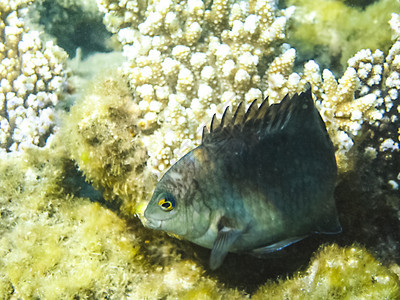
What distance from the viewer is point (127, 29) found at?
464 centimetres

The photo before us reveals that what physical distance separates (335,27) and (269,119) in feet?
9.38

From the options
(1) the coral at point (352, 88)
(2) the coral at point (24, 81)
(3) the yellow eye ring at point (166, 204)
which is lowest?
(2) the coral at point (24, 81)

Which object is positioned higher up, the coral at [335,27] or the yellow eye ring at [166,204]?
the coral at [335,27]

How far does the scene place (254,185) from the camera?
2.12m

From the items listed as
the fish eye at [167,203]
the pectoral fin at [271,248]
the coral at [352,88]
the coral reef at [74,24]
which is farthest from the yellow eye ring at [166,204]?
the coral reef at [74,24]

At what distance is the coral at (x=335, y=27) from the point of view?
4.13m

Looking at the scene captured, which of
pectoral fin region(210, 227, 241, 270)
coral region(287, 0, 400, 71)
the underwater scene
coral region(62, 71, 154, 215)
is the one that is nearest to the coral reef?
the underwater scene

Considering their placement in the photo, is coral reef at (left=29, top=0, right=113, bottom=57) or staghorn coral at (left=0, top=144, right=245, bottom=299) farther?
coral reef at (left=29, top=0, right=113, bottom=57)

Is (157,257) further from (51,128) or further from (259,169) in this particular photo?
(51,128)

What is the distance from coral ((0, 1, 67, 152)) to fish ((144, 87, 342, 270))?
9.70 ft

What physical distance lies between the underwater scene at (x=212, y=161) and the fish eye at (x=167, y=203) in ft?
0.04

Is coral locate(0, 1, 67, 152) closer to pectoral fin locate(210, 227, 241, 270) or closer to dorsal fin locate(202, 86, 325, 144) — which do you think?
dorsal fin locate(202, 86, 325, 144)

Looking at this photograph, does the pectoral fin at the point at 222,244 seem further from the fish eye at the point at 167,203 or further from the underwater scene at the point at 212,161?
the fish eye at the point at 167,203

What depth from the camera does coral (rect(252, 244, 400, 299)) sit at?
2.20 m
